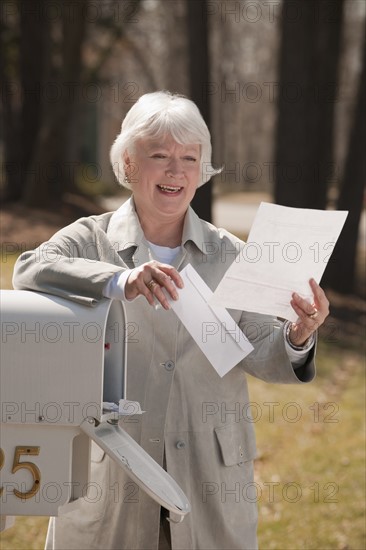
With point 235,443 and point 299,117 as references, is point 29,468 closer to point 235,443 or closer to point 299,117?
point 235,443

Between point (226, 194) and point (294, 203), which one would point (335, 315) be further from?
point (226, 194)

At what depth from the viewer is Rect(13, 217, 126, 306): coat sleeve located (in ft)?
8.48

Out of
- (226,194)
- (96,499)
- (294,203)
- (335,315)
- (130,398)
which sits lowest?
(226,194)

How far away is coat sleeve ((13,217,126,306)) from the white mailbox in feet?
0.48

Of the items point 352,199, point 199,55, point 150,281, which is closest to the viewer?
point 150,281

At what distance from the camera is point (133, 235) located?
3.08m

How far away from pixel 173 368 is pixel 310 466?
4.24m

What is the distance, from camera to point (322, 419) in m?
8.23

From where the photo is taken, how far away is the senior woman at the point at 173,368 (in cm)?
299

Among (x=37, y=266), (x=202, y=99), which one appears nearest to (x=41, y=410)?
(x=37, y=266)

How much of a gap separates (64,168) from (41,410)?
15.0 metres

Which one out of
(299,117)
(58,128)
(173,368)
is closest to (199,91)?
(299,117)

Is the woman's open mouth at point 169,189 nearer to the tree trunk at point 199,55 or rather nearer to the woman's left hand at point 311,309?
the woman's left hand at point 311,309

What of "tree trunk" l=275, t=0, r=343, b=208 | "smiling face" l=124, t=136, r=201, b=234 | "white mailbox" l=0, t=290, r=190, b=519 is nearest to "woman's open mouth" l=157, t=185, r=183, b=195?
"smiling face" l=124, t=136, r=201, b=234
